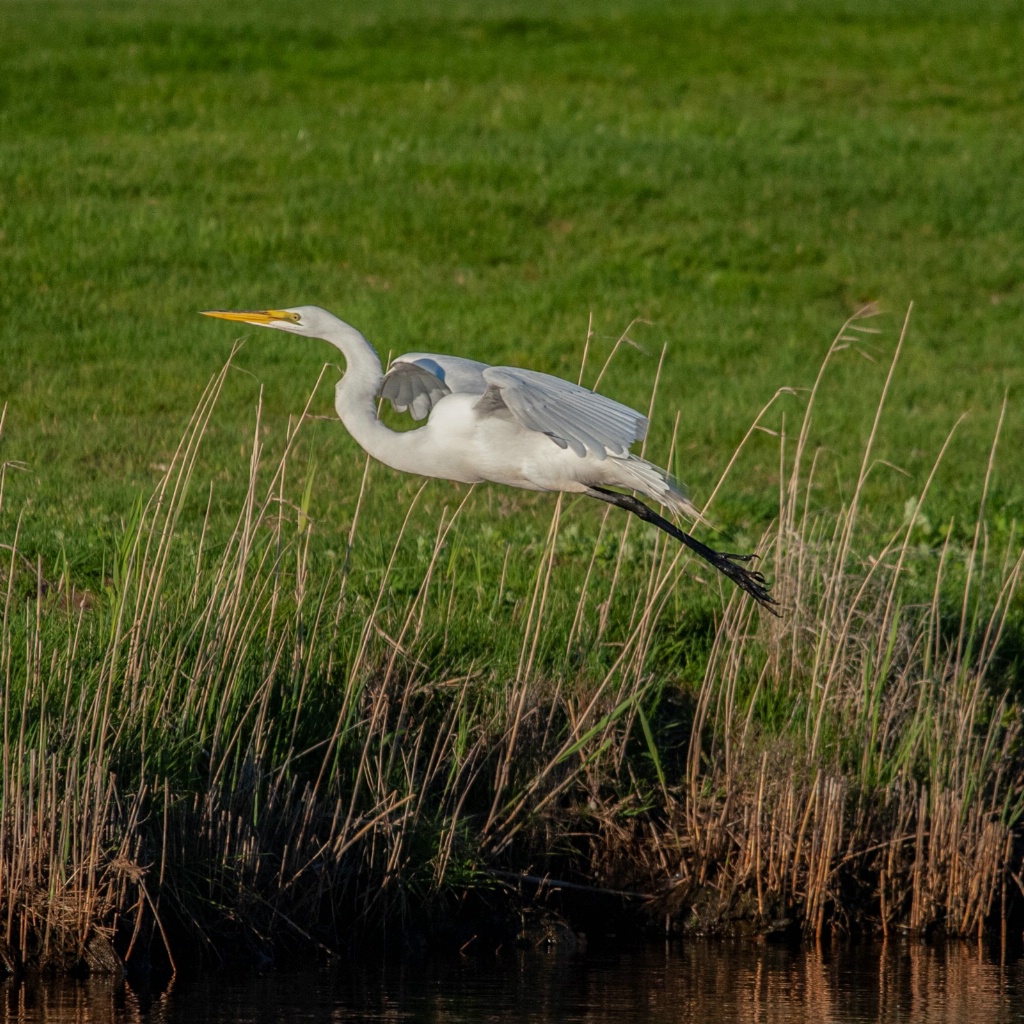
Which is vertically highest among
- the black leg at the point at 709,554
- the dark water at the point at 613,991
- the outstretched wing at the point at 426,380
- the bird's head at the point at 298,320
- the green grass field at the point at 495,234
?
the green grass field at the point at 495,234

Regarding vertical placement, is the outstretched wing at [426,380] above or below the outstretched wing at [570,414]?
above

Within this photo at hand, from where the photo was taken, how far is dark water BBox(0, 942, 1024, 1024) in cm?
541

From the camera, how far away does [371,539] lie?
320 inches

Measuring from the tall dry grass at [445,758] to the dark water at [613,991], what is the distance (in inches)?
6.6

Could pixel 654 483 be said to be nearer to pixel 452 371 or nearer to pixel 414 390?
pixel 452 371

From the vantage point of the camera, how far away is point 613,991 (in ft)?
19.0

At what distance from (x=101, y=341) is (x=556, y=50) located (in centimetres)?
1007

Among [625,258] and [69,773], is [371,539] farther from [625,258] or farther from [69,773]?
[625,258]

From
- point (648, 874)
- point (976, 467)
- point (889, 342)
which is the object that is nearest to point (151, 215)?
point (889, 342)

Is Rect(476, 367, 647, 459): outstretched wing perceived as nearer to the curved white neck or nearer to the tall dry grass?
the curved white neck

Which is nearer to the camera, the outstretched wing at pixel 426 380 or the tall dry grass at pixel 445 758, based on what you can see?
the tall dry grass at pixel 445 758

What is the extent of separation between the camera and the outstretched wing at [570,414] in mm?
5422

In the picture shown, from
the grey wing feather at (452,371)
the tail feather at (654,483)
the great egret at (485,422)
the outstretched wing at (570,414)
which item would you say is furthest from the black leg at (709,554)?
the outstretched wing at (570,414)

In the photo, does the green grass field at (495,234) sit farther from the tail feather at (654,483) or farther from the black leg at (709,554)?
the tail feather at (654,483)
